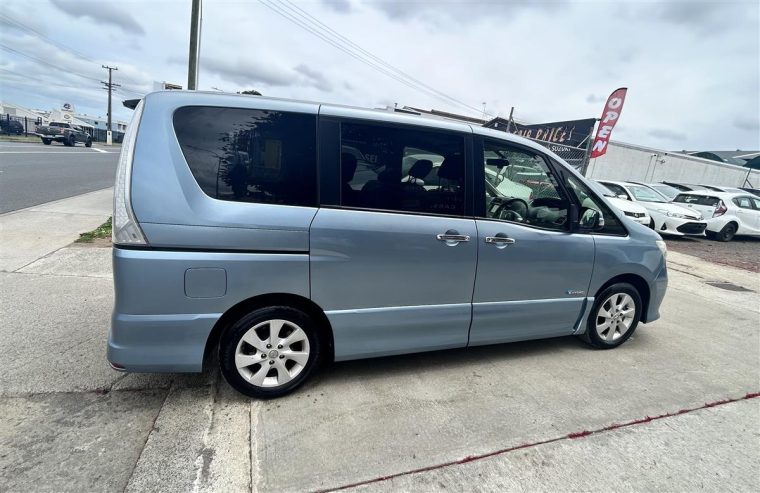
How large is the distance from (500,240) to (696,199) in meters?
13.2

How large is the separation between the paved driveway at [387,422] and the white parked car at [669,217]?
876cm

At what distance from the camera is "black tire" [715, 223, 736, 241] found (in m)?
12.3

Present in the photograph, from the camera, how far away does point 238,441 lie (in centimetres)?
236

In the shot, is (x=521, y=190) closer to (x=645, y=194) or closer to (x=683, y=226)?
(x=683, y=226)

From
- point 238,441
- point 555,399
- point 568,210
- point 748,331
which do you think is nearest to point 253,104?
point 238,441

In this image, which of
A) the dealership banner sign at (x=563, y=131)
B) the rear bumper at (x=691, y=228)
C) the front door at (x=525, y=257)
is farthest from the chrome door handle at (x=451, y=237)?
the rear bumper at (x=691, y=228)

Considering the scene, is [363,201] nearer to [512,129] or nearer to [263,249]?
[263,249]

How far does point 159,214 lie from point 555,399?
2955 millimetres

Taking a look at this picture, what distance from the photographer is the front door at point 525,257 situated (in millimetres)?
3156

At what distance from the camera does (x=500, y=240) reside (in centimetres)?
310

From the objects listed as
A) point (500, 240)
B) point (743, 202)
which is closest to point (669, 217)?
point (743, 202)

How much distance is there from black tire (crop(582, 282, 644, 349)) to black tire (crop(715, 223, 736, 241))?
11519mm

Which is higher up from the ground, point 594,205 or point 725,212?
point 725,212

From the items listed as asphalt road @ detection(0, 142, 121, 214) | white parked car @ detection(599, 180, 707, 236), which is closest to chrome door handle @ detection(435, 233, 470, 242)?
asphalt road @ detection(0, 142, 121, 214)
